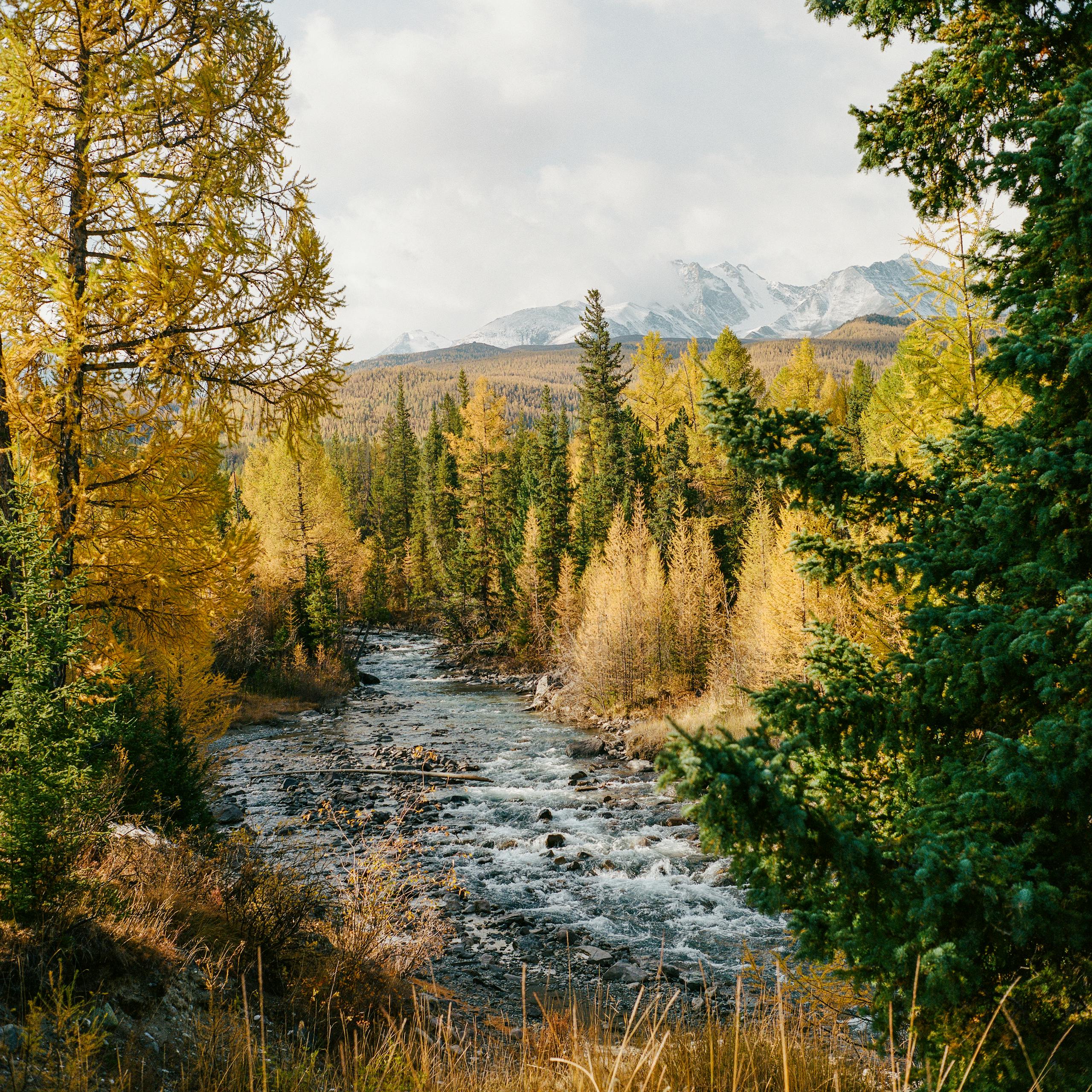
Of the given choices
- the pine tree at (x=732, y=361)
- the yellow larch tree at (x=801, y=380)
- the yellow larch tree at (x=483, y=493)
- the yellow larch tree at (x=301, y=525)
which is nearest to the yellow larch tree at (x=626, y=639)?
the yellow larch tree at (x=301, y=525)

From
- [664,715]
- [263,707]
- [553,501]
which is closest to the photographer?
[664,715]

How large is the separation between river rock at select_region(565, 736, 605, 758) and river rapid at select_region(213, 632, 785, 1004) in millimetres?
220

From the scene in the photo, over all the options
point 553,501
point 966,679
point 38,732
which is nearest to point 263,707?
point 553,501

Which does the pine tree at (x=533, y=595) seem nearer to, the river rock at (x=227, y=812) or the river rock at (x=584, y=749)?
the river rock at (x=584, y=749)

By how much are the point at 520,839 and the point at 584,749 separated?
23.4 ft

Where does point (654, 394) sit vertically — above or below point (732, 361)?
below

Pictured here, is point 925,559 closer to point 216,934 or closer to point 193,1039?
point 193,1039

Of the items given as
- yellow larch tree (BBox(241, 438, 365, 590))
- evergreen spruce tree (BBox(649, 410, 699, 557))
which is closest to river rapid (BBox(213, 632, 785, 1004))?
yellow larch tree (BBox(241, 438, 365, 590))

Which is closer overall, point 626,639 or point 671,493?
point 626,639

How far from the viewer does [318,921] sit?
275 inches

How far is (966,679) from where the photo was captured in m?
2.97

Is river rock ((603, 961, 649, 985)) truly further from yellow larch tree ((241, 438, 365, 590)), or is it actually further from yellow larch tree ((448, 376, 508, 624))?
yellow larch tree ((448, 376, 508, 624))

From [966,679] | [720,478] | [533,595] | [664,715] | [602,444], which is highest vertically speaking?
[602,444]

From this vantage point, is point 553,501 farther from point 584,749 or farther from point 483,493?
point 584,749
